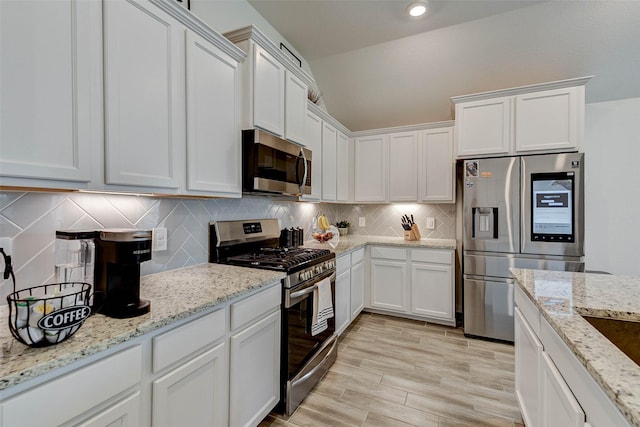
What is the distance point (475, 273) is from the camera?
2.96 metres

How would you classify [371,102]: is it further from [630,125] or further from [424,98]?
[630,125]

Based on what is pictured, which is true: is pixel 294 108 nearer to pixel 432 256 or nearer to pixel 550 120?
pixel 432 256

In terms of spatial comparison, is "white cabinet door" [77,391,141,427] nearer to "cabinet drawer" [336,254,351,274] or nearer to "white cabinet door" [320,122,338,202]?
"cabinet drawer" [336,254,351,274]

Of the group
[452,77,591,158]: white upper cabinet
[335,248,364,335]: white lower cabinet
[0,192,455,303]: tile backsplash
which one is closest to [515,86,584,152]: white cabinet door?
[452,77,591,158]: white upper cabinet

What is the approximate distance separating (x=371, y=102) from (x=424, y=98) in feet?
2.11

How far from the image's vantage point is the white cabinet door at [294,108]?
229cm

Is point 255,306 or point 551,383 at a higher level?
point 255,306

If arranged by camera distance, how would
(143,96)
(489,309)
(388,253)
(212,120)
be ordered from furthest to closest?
1. (388,253)
2. (489,309)
3. (212,120)
4. (143,96)

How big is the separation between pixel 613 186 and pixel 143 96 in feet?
14.6

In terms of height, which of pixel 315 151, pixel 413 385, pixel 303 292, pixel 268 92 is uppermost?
pixel 268 92

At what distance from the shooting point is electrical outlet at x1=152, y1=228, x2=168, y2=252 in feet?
5.55

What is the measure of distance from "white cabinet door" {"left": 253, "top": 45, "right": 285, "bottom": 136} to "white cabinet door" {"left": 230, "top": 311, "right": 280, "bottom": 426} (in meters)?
1.31

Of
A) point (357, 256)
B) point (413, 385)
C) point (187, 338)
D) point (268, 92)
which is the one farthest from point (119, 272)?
point (357, 256)

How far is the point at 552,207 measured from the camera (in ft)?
8.79
